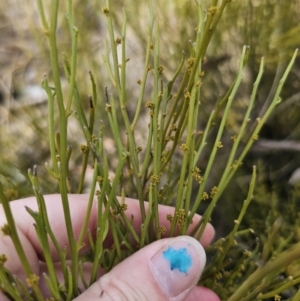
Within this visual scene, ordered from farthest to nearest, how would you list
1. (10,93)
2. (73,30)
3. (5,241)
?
(10,93) → (5,241) → (73,30)

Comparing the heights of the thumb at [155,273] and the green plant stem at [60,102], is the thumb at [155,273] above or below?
below

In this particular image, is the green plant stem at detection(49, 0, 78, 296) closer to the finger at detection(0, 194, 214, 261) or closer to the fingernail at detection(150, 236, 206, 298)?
the fingernail at detection(150, 236, 206, 298)

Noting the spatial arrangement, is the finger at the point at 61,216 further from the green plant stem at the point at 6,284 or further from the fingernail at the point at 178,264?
the green plant stem at the point at 6,284

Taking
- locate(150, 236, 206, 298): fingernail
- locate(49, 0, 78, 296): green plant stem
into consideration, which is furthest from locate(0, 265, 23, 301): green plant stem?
locate(150, 236, 206, 298): fingernail

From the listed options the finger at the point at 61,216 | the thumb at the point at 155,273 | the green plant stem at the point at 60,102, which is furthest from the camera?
the finger at the point at 61,216

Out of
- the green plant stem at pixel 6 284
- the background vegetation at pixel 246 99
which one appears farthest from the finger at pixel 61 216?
the green plant stem at pixel 6 284

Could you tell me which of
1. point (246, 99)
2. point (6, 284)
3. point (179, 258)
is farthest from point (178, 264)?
point (246, 99)

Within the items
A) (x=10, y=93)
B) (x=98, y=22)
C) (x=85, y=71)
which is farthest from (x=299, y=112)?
(x=10, y=93)

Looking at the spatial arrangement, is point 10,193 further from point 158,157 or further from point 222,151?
point 222,151

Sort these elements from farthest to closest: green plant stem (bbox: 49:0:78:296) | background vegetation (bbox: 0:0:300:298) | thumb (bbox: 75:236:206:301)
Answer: background vegetation (bbox: 0:0:300:298) < thumb (bbox: 75:236:206:301) < green plant stem (bbox: 49:0:78:296)
